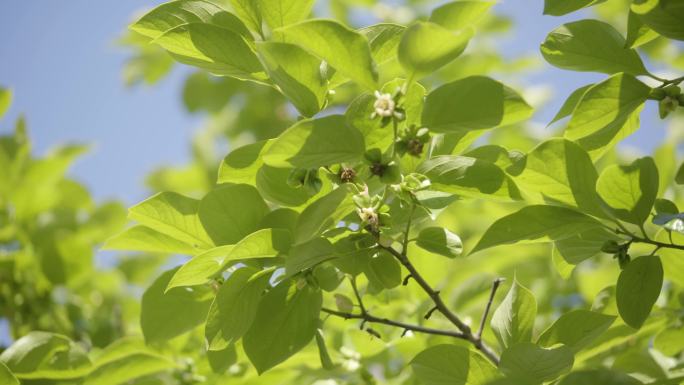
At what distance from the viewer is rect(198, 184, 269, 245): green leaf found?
99 centimetres

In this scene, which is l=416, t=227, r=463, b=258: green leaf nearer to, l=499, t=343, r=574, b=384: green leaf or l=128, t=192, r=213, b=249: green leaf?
l=499, t=343, r=574, b=384: green leaf

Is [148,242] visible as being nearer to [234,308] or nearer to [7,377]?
[234,308]

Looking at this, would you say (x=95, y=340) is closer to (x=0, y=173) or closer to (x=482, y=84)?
(x=0, y=173)

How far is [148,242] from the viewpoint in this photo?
3.63ft

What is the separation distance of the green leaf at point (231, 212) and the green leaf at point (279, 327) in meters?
0.11

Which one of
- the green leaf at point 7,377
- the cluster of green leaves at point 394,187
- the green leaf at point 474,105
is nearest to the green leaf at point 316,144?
the cluster of green leaves at point 394,187

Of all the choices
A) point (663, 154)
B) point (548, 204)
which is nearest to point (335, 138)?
point (548, 204)

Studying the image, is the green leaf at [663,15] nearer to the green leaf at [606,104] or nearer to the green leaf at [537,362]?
the green leaf at [606,104]

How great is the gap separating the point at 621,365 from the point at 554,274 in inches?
35.8

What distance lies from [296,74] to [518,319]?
21.3 inches

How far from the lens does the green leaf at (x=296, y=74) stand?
83 cm

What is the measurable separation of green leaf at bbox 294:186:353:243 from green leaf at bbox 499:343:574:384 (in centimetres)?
32

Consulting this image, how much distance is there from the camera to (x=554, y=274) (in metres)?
2.17


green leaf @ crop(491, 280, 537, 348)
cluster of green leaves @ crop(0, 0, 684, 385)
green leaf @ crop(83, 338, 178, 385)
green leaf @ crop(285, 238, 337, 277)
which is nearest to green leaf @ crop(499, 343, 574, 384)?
cluster of green leaves @ crop(0, 0, 684, 385)
